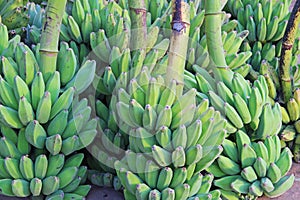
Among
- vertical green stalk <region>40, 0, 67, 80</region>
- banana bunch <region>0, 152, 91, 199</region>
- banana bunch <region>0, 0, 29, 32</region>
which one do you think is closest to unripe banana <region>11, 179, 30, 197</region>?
banana bunch <region>0, 152, 91, 199</region>

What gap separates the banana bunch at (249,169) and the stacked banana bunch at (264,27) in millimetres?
428

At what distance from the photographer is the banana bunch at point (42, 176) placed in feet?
3.82

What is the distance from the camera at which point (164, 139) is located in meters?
1.10

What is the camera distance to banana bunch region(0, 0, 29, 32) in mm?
1518

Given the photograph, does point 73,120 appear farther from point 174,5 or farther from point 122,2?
point 122,2

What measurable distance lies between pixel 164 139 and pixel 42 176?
1.06ft

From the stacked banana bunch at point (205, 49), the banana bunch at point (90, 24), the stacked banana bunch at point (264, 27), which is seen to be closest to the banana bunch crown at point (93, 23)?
the banana bunch at point (90, 24)

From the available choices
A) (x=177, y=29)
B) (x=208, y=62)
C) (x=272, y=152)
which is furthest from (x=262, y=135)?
(x=177, y=29)

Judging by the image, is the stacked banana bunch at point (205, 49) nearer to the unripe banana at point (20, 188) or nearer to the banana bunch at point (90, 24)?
the banana bunch at point (90, 24)

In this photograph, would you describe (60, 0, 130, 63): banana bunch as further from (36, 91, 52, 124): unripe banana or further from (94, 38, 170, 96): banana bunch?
(36, 91, 52, 124): unripe banana

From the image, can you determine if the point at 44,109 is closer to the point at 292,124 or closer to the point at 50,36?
the point at 50,36

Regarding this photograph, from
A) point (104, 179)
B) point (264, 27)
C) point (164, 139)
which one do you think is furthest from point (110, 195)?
point (264, 27)

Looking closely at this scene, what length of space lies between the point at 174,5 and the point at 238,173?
1.56ft

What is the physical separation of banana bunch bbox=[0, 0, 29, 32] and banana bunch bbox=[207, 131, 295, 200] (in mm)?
742
